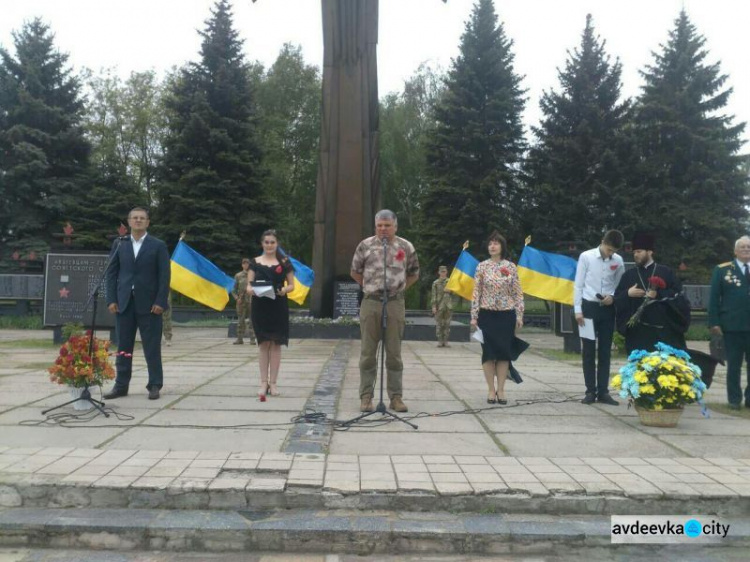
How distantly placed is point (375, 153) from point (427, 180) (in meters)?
17.2

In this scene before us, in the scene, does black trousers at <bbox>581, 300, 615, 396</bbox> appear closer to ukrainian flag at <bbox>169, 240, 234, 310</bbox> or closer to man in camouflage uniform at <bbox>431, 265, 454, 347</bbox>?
man in camouflage uniform at <bbox>431, 265, 454, 347</bbox>

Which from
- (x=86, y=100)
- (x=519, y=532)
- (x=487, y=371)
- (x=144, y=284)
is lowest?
(x=519, y=532)

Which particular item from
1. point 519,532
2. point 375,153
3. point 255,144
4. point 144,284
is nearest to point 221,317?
point 255,144

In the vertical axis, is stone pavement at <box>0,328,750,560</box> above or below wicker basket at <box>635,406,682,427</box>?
below

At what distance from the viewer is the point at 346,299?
17.9 m

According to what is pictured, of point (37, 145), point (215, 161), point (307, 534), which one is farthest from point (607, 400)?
point (37, 145)

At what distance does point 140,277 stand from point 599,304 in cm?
482

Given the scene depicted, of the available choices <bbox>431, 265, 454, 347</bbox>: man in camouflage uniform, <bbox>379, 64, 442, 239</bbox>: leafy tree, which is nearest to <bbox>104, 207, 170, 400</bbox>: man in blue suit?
<bbox>431, 265, 454, 347</bbox>: man in camouflage uniform

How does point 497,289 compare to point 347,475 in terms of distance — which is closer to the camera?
point 347,475

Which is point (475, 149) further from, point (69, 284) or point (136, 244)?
point (136, 244)

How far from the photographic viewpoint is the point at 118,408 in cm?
644

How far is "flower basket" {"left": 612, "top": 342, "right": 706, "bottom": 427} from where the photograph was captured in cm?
580

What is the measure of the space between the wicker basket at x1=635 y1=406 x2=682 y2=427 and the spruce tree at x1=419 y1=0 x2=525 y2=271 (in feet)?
89.1

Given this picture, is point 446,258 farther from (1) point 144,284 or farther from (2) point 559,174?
(1) point 144,284
